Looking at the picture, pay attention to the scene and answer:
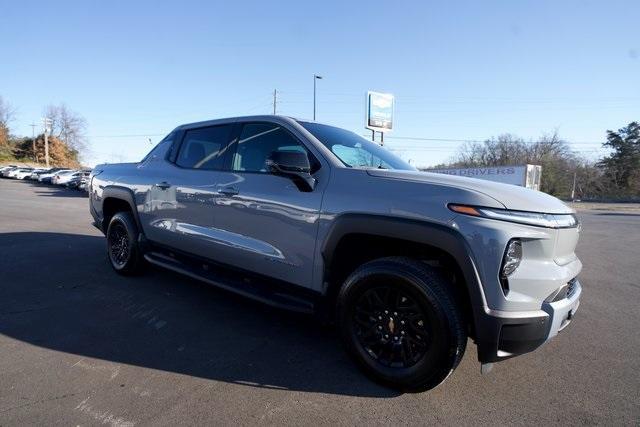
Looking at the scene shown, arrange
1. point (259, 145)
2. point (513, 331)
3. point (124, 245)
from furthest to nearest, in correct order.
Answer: point (124, 245) < point (259, 145) < point (513, 331)

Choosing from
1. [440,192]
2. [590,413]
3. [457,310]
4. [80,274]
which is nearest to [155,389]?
[457,310]

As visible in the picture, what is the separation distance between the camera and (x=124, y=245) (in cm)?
544

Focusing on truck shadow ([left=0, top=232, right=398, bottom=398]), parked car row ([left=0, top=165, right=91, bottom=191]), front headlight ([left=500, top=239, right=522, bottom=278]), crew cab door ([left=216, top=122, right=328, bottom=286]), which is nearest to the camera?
front headlight ([left=500, top=239, right=522, bottom=278])

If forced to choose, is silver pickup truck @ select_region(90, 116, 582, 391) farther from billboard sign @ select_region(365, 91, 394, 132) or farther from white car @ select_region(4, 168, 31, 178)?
white car @ select_region(4, 168, 31, 178)

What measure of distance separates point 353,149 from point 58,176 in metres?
44.2

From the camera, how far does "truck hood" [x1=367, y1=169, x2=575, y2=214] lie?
254 centimetres

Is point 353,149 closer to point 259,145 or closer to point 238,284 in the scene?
point 259,145

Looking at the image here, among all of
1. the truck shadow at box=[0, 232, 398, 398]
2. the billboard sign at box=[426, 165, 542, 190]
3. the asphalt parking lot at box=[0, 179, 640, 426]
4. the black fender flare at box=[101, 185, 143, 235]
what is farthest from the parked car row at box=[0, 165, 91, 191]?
the asphalt parking lot at box=[0, 179, 640, 426]

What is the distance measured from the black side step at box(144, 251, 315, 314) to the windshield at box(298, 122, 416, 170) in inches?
45.8

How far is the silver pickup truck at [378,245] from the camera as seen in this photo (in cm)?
247

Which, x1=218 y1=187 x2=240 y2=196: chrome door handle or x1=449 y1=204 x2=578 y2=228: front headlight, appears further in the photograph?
x1=218 y1=187 x2=240 y2=196: chrome door handle

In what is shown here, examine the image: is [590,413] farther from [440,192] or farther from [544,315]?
[440,192]

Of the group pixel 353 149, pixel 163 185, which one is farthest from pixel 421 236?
pixel 163 185

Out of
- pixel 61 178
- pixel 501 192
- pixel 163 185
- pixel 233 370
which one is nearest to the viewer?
pixel 501 192
